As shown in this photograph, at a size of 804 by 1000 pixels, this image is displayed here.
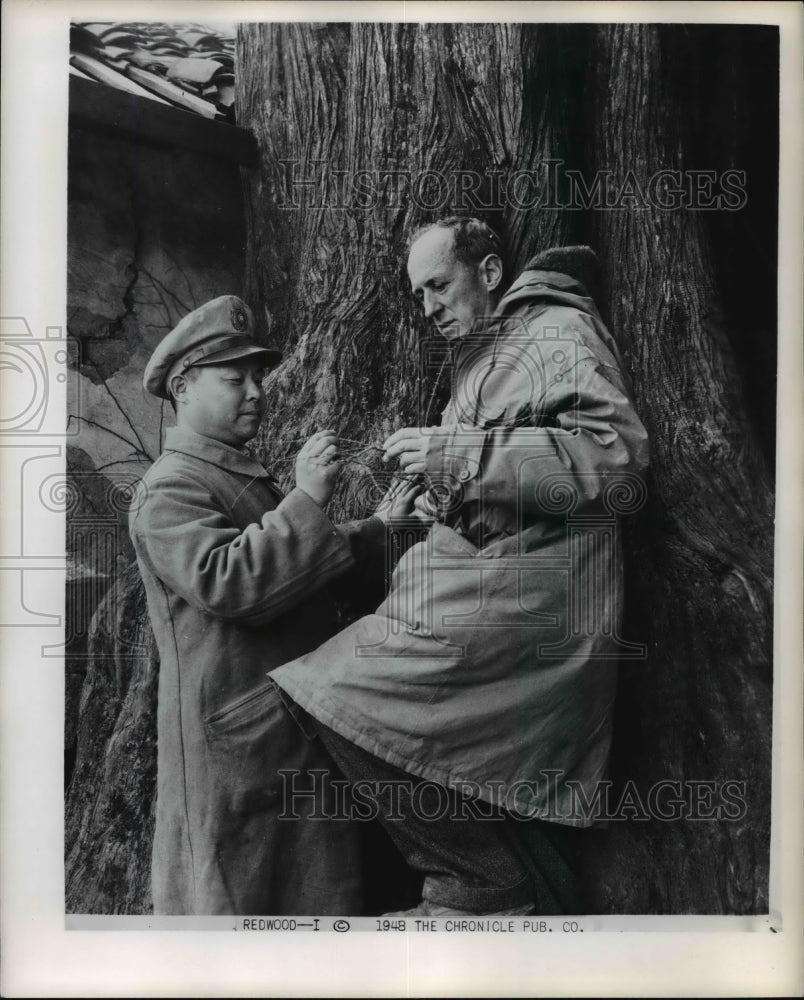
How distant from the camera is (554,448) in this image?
3803mm

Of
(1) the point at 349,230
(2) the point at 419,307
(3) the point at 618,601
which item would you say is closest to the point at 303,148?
(1) the point at 349,230

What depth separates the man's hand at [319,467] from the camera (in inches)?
153

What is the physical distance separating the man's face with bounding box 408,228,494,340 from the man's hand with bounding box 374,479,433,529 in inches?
23.0

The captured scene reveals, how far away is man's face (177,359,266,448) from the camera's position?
13.0ft

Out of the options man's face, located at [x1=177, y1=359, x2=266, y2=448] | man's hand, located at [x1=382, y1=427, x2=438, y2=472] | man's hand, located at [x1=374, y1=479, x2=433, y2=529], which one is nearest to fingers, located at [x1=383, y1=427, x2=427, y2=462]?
man's hand, located at [x1=382, y1=427, x2=438, y2=472]

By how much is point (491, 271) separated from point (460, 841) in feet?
6.89

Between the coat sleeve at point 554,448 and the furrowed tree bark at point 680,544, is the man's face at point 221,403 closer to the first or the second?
the coat sleeve at point 554,448

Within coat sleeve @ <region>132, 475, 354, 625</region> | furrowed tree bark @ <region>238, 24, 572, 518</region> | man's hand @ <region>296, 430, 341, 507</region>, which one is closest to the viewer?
coat sleeve @ <region>132, 475, 354, 625</region>

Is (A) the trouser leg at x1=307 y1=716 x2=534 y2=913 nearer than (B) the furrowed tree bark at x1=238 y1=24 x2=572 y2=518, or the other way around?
(A) the trouser leg at x1=307 y1=716 x2=534 y2=913

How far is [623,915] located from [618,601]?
1.17 m

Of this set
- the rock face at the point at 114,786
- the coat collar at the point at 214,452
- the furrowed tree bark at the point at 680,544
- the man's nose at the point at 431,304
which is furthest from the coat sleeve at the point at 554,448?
the rock face at the point at 114,786

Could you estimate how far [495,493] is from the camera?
3.82m

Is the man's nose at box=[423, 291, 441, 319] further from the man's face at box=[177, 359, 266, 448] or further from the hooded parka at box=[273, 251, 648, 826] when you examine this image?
the man's face at box=[177, 359, 266, 448]

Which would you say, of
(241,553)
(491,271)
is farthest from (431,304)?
(241,553)
